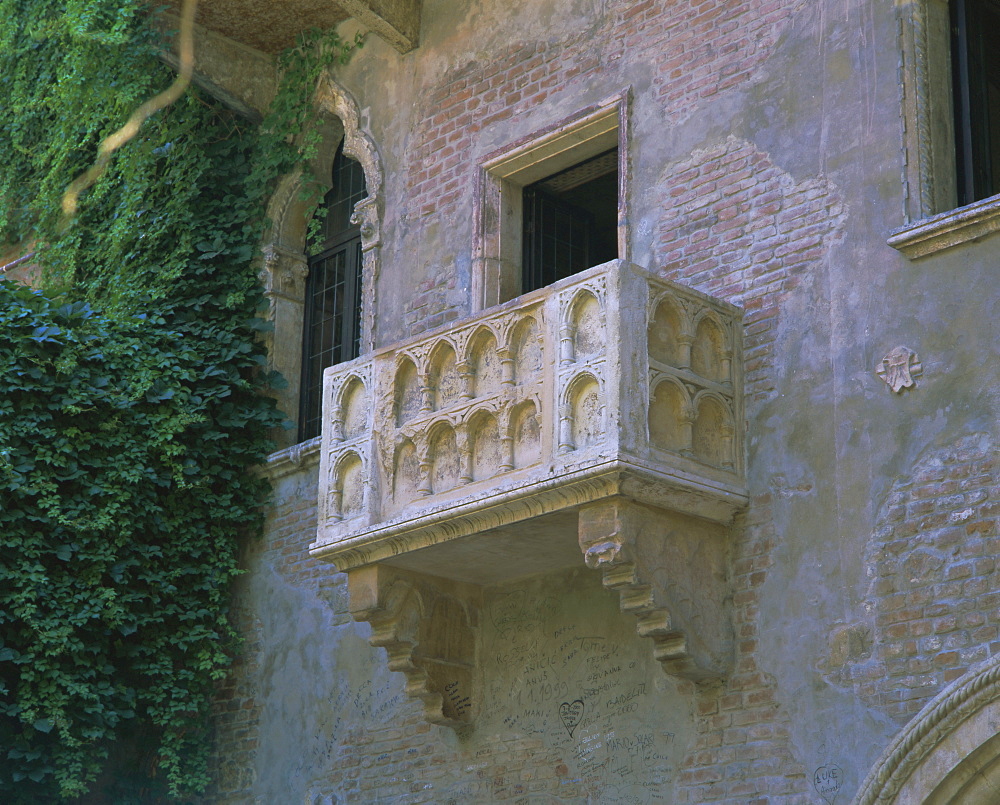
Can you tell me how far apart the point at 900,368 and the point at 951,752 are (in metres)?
1.81

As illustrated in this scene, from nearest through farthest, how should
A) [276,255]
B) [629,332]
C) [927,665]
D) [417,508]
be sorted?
[927,665], [629,332], [417,508], [276,255]

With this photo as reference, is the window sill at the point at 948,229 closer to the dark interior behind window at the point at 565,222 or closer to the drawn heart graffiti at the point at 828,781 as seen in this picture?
the drawn heart graffiti at the point at 828,781

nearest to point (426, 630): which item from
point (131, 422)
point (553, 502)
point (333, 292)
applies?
point (553, 502)

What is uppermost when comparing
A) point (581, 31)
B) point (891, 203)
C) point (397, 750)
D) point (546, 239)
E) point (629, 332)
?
point (581, 31)

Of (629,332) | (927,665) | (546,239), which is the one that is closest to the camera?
(927,665)

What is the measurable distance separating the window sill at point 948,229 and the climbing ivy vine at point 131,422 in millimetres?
4969

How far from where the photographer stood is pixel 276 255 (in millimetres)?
11984

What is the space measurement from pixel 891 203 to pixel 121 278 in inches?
238

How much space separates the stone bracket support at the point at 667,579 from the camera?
8094mm

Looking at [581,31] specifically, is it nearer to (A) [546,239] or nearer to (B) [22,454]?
(A) [546,239]

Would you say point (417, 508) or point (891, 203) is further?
point (417, 508)

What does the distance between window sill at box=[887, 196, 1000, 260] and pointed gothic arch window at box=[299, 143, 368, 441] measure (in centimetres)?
454

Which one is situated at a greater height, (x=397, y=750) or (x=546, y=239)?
(x=546, y=239)

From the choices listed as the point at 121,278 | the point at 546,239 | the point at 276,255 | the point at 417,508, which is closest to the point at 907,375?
the point at 417,508
